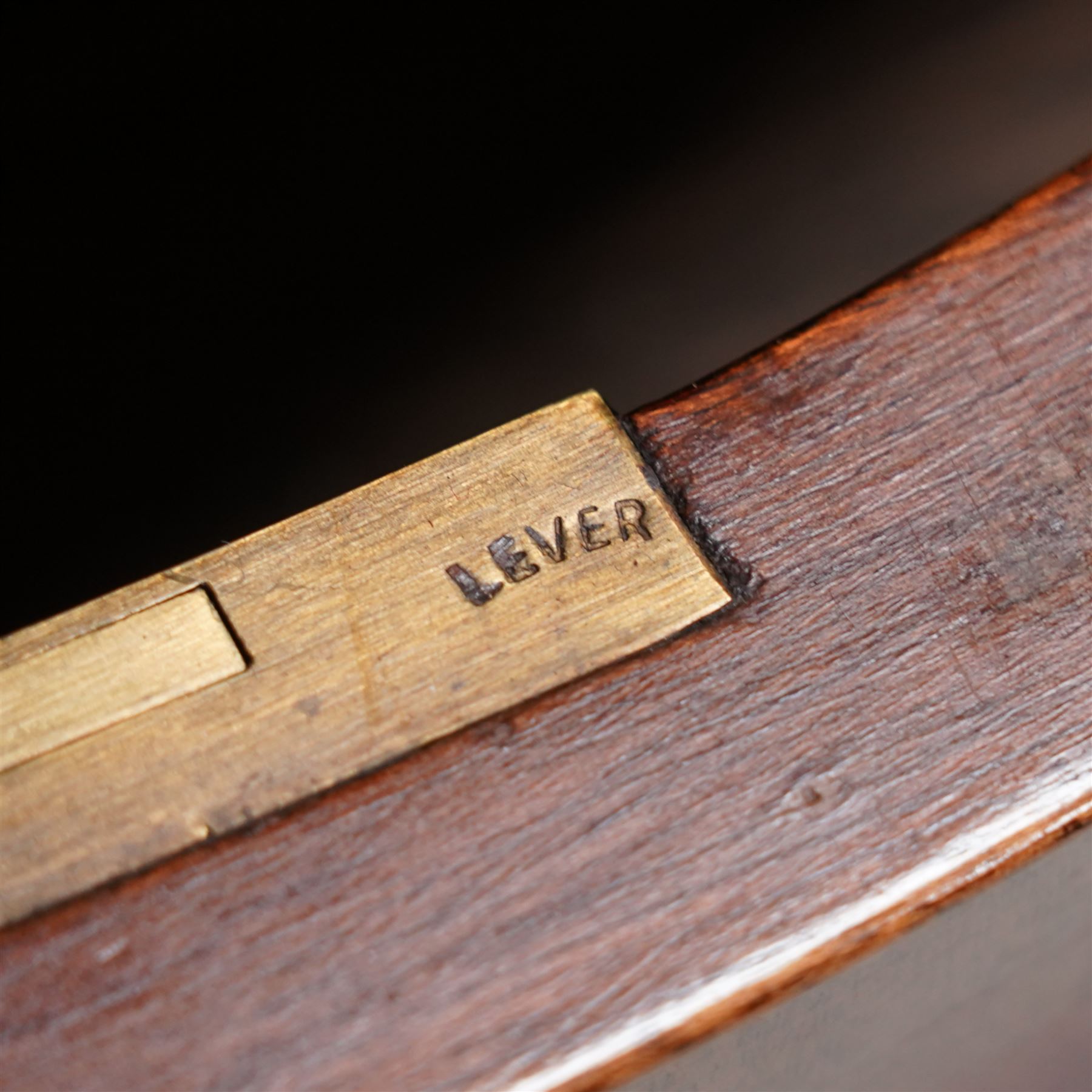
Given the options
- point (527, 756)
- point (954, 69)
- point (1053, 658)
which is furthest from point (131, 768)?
point (954, 69)

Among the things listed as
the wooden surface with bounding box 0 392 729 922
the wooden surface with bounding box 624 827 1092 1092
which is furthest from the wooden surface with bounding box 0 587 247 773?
the wooden surface with bounding box 624 827 1092 1092

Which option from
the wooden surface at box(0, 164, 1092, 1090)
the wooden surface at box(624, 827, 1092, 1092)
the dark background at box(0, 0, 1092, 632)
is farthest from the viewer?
the dark background at box(0, 0, 1092, 632)

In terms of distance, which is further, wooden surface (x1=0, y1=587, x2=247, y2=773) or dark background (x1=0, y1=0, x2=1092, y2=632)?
dark background (x1=0, y1=0, x2=1092, y2=632)

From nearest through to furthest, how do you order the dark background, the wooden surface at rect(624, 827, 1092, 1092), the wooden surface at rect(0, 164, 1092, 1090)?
the wooden surface at rect(0, 164, 1092, 1090), the wooden surface at rect(624, 827, 1092, 1092), the dark background

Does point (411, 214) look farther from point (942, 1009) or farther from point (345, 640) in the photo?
point (942, 1009)

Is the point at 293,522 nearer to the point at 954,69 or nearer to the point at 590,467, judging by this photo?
the point at 590,467

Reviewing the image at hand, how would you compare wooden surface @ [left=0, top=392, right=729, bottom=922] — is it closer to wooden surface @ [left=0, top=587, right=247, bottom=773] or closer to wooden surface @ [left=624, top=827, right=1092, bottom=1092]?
wooden surface @ [left=0, top=587, right=247, bottom=773]

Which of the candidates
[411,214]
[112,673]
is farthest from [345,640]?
[411,214]
